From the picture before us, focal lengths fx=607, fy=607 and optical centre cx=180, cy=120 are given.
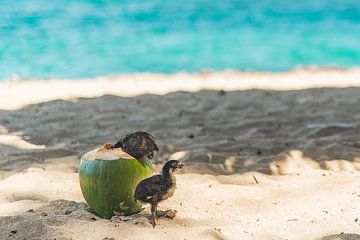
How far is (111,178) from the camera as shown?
12.4ft

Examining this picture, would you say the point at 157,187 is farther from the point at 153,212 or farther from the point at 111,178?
the point at 111,178

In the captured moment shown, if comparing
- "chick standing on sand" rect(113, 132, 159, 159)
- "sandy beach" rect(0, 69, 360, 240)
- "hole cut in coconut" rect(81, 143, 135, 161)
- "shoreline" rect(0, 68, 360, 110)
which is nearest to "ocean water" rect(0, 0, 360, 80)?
"shoreline" rect(0, 68, 360, 110)

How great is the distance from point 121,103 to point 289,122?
8.74ft

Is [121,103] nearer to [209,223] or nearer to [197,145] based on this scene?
[197,145]

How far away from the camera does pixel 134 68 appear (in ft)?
58.7

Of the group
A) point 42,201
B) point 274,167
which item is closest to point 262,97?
point 274,167

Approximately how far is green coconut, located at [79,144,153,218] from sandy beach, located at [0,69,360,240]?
0.33 ft

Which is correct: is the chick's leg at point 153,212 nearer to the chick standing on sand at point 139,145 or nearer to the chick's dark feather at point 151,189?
the chick's dark feather at point 151,189

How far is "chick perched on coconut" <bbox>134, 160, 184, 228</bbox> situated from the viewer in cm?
367

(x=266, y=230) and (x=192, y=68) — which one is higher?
(x=192, y=68)

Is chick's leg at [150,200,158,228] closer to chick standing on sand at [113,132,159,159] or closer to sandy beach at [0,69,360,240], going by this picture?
sandy beach at [0,69,360,240]

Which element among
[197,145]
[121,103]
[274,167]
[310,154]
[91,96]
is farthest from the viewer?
[91,96]

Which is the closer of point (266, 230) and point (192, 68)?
point (266, 230)

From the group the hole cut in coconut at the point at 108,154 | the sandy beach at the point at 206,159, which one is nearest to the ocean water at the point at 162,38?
the sandy beach at the point at 206,159
